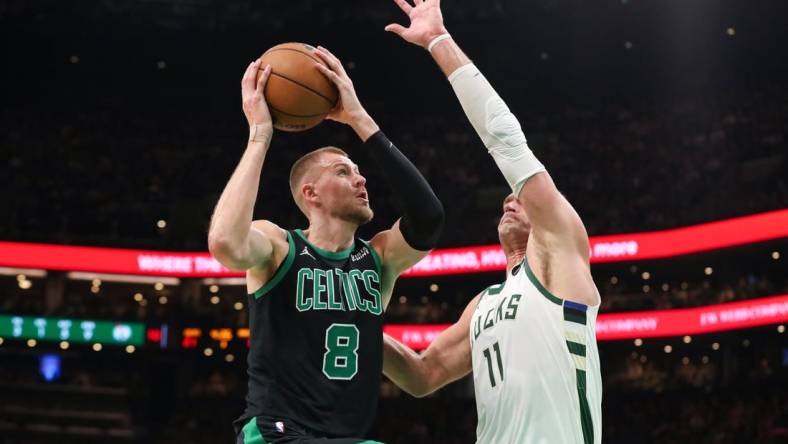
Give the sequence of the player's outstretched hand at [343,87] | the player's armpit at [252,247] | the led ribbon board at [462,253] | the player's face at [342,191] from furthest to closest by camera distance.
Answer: the led ribbon board at [462,253] < the player's face at [342,191] < the player's outstretched hand at [343,87] < the player's armpit at [252,247]

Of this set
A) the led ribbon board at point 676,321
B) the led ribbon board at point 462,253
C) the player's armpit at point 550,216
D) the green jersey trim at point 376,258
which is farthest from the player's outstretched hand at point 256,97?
the led ribbon board at point 676,321

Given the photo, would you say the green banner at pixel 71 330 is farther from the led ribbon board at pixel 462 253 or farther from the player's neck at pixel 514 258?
the player's neck at pixel 514 258

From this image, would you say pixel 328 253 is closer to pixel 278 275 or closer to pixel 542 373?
pixel 278 275

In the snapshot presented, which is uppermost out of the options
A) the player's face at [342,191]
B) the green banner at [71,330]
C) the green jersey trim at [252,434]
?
the green banner at [71,330]

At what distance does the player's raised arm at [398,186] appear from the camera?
4434 mm

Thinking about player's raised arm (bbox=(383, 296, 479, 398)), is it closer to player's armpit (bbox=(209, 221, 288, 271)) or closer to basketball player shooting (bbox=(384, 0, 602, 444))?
basketball player shooting (bbox=(384, 0, 602, 444))

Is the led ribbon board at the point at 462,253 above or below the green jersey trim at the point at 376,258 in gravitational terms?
above

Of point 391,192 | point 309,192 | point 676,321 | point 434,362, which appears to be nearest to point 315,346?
point 309,192

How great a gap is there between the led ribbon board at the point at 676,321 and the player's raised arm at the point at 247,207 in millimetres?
19441

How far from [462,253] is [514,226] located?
784 inches

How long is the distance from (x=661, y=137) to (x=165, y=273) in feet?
49.0

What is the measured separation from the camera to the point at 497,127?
14.1 ft

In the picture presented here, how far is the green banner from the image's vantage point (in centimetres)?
2358

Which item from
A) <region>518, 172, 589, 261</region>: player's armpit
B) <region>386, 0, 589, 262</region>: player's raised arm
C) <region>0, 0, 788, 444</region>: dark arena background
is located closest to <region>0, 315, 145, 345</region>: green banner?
<region>0, 0, 788, 444</region>: dark arena background
